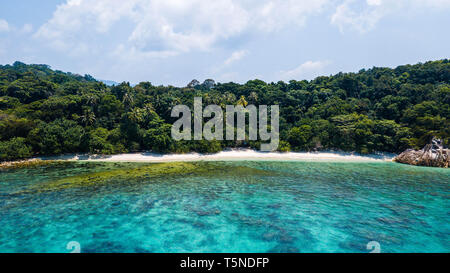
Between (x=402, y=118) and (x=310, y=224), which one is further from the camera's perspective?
(x=402, y=118)

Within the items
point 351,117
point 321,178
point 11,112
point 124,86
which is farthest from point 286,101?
point 11,112

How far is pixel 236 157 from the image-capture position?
3953 centimetres

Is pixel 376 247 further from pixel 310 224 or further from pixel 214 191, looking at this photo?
pixel 214 191

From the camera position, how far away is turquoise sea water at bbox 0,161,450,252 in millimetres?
10820

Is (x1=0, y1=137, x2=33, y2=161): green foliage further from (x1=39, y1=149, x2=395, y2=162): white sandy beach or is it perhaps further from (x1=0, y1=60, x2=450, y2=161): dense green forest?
(x1=39, y1=149, x2=395, y2=162): white sandy beach

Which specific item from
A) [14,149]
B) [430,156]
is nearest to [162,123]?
[14,149]

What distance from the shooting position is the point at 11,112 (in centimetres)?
3794

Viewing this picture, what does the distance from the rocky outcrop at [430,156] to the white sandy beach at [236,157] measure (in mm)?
3114

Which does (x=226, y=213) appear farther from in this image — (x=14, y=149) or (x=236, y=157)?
(x=14, y=149)

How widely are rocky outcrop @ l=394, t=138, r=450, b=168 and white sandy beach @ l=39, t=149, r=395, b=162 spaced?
10.2 feet

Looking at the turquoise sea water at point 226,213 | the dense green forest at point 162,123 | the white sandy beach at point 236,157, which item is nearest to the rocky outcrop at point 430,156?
the dense green forest at point 162,123

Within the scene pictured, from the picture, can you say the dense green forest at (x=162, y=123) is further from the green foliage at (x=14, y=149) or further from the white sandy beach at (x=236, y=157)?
the white sandy beach at (x=236, y=157)
